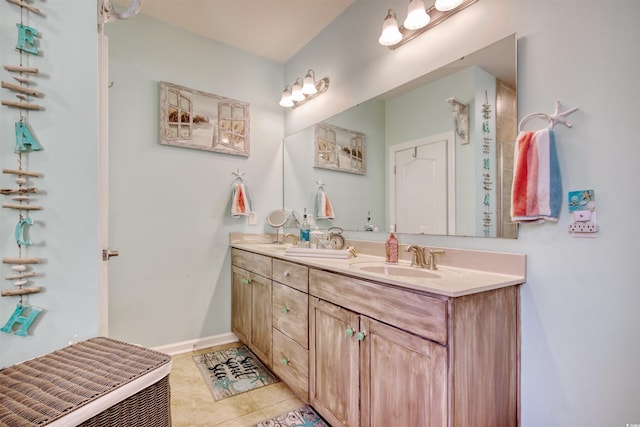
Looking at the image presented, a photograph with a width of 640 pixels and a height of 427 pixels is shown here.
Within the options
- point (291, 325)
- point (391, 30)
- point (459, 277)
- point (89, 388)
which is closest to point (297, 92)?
point (391, 30)

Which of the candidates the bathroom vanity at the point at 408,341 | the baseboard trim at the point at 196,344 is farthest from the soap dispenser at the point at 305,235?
the baseboard trim at the point at 196,344

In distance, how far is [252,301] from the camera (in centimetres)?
233

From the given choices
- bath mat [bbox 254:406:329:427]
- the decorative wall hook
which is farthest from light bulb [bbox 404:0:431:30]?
bath mat [bbox 254:406:329:427]

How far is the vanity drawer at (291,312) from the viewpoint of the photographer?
1.70m

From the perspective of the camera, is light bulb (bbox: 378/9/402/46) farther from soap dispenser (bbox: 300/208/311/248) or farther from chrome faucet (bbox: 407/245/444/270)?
soap dispenser (bbox: 300/208/311/248)

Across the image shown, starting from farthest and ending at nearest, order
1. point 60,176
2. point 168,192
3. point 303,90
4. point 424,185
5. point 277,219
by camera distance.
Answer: point 277,219 < point 303,90 < point 168,192 < point 424,185 < point 60,176

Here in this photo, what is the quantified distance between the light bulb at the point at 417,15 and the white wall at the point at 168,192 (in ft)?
5.60

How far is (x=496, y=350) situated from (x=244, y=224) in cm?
222

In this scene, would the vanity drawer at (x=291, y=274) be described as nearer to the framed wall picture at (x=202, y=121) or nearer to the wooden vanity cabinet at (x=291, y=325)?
the wooden vanity cabinet at (x=291, y=325)

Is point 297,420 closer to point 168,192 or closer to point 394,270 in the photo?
point 394,270

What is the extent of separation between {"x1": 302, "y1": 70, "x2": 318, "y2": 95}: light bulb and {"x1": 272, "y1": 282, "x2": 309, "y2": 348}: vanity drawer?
1.65 m

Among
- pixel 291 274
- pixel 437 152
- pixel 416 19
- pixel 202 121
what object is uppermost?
pixel 416 19

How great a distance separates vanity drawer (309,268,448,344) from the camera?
1033 mm

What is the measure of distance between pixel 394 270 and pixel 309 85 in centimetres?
175
